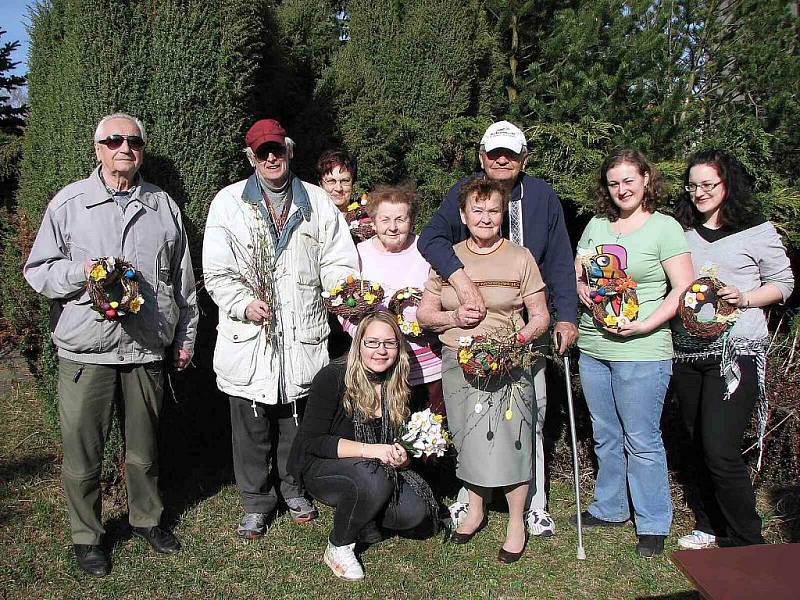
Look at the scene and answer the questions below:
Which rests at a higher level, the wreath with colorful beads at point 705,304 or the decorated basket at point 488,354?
the wreath with colorful beads at point 705,304

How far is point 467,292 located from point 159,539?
2228 mm

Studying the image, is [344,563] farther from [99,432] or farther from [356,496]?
[99,432]

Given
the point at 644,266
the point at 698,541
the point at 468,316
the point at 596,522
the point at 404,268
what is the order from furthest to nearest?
1. the point at 596,522
2. the point at 404,268
3. the point at 698,541
4. the point at 644,266
5. the point at 468,316

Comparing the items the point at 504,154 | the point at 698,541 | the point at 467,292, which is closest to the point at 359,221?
the point at 504,154

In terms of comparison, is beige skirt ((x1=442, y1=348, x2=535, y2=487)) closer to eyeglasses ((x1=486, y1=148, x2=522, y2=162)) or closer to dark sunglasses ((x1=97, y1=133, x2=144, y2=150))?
eyeglasses ((x1=486, y1=148, x2=522, y2=162))

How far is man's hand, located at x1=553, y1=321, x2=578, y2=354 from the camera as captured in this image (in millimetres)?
3623

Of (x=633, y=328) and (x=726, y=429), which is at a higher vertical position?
(x=633, y=328)

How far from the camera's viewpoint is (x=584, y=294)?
150 inches

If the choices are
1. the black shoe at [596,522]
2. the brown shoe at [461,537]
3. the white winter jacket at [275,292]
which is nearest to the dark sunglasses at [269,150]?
the white winter jacket at [275,292]

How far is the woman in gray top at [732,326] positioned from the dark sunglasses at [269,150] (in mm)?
2230

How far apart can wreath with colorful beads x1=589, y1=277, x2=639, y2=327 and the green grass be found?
4.45ft

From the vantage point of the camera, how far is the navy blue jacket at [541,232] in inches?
149

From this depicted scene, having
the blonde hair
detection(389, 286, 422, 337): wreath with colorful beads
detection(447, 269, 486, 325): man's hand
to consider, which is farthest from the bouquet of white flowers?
detection(447, 269, 486, 325): man's hand

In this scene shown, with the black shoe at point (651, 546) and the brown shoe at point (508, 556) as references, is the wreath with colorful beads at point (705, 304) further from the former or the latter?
the brown shoe at point (508, 556)
